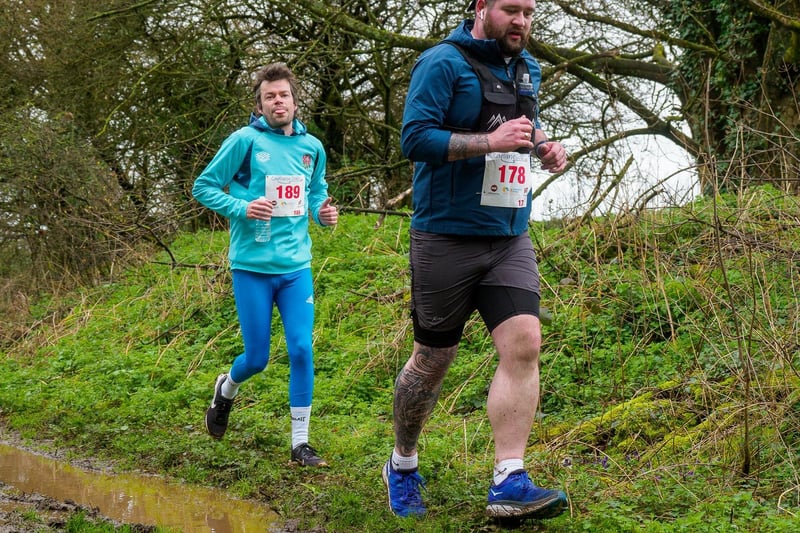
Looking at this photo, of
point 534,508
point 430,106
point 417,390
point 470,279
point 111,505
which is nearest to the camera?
point 534,508

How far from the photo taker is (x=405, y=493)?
4656 millimetres

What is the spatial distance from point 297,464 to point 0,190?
946 cm

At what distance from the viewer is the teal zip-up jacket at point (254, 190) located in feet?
19.2

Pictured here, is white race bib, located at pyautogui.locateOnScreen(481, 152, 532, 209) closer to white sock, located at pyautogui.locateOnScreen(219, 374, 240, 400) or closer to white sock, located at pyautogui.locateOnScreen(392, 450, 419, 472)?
white sock, located at pyautogui.locateOnScreen(392, 450, 419, 472)

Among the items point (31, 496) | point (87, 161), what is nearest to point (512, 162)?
point (31, 496)

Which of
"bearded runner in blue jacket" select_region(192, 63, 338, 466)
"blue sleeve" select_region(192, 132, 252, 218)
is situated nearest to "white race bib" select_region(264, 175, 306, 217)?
"bearded runner in blue jacket" select_region(192, 63, 338, 466)

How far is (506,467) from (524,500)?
0.16 meters

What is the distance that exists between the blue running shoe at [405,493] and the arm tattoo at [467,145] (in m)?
1.60

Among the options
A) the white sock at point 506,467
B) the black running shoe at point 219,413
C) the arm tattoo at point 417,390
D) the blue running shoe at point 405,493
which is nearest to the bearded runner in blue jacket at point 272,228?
the black running shoe at point 219,413

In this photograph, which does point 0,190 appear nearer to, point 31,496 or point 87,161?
point 87,161

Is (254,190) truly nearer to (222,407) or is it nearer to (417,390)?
(222,407)

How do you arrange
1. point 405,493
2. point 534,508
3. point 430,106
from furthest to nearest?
1. point 405,493
2. point 430,106
3. point 534,508

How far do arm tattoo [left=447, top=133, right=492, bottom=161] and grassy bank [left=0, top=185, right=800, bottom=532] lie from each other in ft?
4.23

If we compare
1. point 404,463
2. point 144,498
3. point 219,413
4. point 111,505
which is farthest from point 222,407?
point 404,463
